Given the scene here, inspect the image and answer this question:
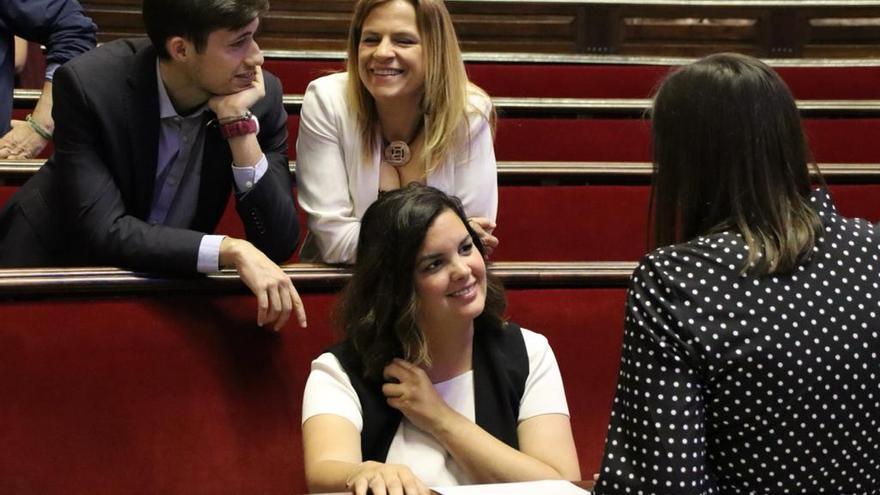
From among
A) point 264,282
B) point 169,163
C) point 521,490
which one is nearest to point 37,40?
point 169,163

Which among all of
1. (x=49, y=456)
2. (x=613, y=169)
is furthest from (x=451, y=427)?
(x=613, y=169)

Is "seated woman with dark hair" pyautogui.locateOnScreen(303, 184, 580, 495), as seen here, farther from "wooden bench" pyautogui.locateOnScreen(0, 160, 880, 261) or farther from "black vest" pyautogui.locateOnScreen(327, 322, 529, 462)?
"wooden bench" pyautogui.locateOnScreen(0, 160, 880, 261)

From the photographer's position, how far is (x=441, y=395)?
540 mm

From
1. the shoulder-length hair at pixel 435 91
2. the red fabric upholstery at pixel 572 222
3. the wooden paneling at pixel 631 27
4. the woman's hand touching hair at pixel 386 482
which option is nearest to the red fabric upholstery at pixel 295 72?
the wooden paneling at pixel 631 27

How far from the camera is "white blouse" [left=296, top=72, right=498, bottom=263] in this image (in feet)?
2.18

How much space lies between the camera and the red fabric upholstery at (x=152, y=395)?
585 millimetres

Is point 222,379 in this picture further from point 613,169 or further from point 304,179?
point 613,169

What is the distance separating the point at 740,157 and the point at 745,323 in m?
0.05

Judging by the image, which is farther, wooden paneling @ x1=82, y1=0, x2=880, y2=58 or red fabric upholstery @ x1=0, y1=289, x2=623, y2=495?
wooden paneling @ x1=82, y1=0, x2=880, y2=58

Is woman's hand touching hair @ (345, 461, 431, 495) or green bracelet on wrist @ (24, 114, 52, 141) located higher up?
green bracelet on wrist @ (24, 114, 52, 141)

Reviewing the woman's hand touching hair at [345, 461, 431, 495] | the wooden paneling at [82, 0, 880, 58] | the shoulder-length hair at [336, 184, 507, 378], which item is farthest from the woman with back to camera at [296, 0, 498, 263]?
the wooden paneling at [82, 0, 880, 58]

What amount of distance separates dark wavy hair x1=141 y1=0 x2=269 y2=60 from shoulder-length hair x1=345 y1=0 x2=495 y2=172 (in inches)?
3.6

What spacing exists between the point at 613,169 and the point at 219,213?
0.32m

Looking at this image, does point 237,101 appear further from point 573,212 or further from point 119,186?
point 573,212
